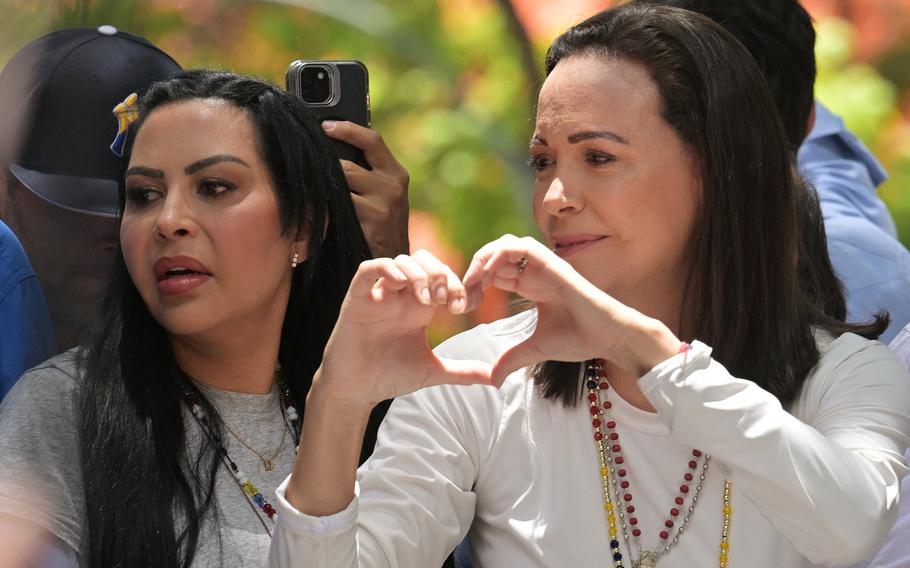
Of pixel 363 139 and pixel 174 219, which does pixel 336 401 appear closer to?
pixel 174 219

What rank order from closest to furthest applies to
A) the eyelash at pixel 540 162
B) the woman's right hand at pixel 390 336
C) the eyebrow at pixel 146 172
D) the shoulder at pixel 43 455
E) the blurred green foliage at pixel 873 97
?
the woman's right hand at pixel 390 336 < the shoulder at pixel 43 455 < the eyelash at pixel 540 162 < the eyebrow at pixel 146 172 < the blurred green foliage at pixel 873 97

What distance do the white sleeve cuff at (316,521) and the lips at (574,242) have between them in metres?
0.48

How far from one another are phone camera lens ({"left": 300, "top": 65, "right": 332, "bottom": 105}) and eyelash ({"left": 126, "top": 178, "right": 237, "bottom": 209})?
1.13 ft

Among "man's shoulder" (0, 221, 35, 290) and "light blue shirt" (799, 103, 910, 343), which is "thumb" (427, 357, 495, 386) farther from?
"light blue shirt" (799, 103, 910, 343)

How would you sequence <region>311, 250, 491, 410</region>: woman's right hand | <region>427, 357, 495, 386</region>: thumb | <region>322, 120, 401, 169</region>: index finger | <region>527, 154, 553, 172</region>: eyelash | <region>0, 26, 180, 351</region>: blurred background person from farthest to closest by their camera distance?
<region>322, 120, 401, 169</region>: index finger → <region>0, 26, 180, 351</region>: blurred background person → <region>527, 154, 553, 172</region>: eyelash → <region>427, 357, 495, 386</region>: thumb → <region>311, 250, 491, 410</region>: woman's right hand

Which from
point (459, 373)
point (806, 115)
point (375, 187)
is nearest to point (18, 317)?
point (375, 187)

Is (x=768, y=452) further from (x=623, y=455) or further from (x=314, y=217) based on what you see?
(x=314, y=217)

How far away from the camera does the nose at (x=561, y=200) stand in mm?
1810

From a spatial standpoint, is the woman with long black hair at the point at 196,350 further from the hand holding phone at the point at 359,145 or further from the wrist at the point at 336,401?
the wrist at the point at 336,401

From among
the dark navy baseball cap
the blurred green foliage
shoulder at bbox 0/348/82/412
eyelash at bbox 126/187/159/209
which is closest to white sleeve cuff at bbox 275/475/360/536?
shoulder at bbox 0/348/82/412

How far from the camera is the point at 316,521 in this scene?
1563 millimetres

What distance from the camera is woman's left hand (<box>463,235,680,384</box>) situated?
1539 millimetres

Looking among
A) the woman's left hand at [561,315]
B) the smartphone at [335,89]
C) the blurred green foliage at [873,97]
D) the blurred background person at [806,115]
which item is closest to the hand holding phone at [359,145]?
the smartphone at [335,89]

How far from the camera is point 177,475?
6.17 feet
